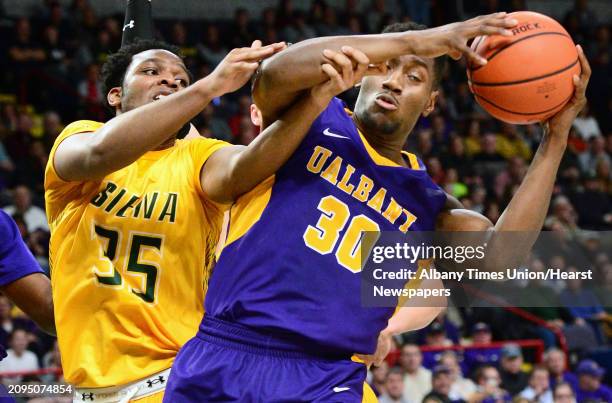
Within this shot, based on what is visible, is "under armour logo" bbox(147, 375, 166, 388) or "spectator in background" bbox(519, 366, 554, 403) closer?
"under armour logo" bbox(147, 375, 166, 388)

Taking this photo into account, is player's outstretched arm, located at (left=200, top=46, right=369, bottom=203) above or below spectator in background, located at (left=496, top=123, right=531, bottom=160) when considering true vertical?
above

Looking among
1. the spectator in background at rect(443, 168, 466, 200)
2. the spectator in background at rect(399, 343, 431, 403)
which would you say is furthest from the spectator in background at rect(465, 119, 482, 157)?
the spectator in background at rect(399, 343, 431, 403)

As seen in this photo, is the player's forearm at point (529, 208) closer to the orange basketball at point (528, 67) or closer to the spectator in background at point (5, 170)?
the orange basketball at point (528, 67)

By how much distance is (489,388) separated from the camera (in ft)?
32.0

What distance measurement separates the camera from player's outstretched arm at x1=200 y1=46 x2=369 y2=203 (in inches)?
129

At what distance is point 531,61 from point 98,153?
1.59 metres

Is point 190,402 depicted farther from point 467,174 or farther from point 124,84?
point 467,174

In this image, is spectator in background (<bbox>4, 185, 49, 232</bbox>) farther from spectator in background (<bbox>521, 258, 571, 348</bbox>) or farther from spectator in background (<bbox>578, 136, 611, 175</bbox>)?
spectator in background (<bbox>578, 136, 611, 175</bbox>)

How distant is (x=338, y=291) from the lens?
3523 mm

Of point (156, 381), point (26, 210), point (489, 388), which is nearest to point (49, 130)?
point (26, 210)

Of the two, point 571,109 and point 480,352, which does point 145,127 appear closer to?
point 571,109

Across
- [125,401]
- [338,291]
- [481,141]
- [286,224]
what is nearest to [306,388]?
[338,291]

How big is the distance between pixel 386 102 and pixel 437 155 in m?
10.1

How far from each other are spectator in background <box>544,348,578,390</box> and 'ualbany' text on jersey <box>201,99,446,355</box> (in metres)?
7.30
